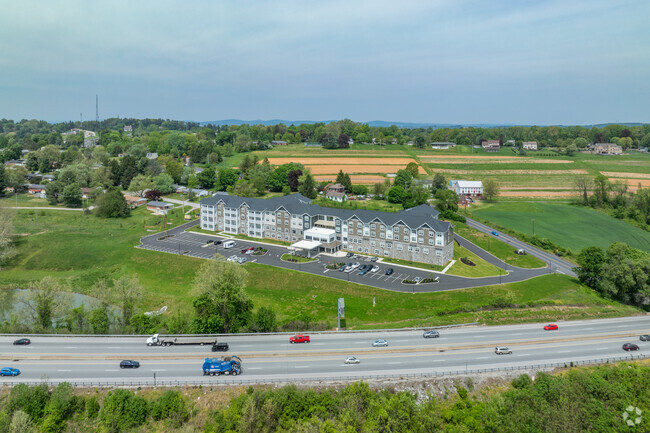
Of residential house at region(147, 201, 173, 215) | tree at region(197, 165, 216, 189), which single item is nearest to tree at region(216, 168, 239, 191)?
tree at region(197, 165, 216, 189)

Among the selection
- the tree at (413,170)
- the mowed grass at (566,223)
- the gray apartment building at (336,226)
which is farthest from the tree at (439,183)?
the gray apartment building at (336,226)

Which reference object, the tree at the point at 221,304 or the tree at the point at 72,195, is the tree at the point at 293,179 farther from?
the tree at the point at 221,304

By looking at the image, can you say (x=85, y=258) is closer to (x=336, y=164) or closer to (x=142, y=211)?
(x=142, y=211)

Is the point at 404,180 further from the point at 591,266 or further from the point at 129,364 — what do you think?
the point at 129,364

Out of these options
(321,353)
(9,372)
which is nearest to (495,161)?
(321,353)

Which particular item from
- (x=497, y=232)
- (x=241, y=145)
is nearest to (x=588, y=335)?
(x=497, y=232)

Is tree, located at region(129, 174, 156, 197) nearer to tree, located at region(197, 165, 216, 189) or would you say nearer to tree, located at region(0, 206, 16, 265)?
tree, located at region(197, 165, 216, 189)
